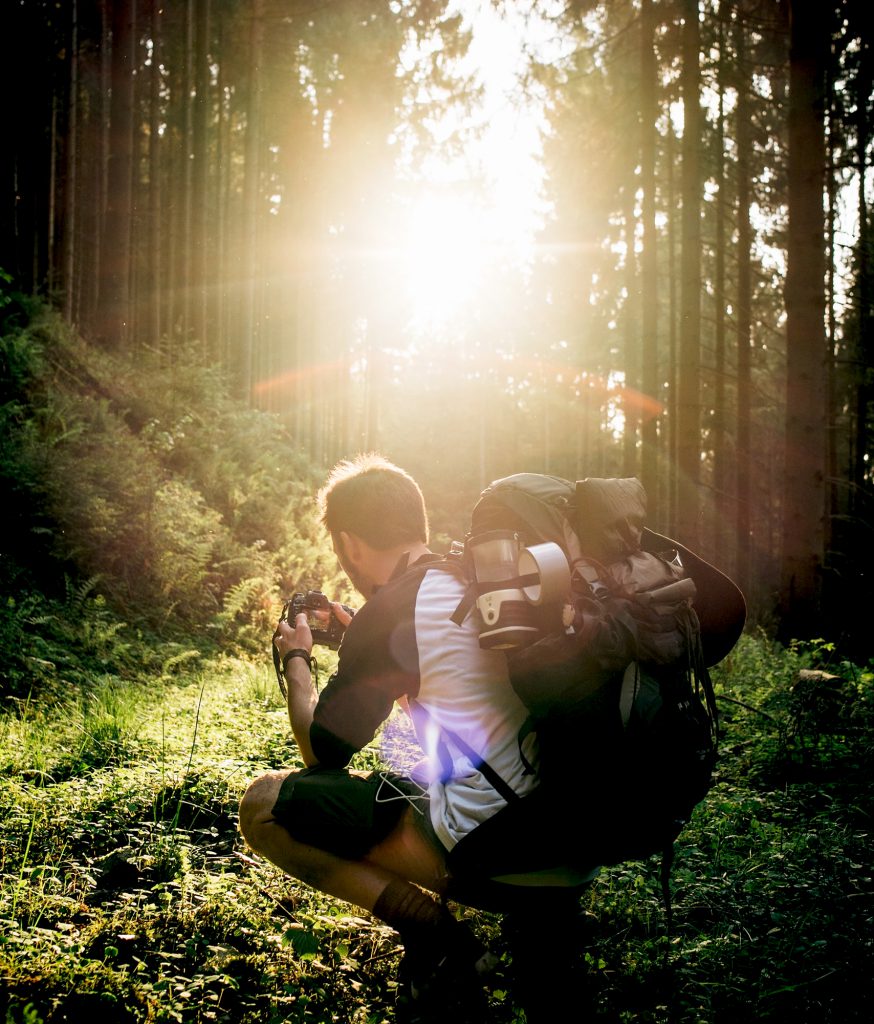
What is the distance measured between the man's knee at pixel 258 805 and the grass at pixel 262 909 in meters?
0.30

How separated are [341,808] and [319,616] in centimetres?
94

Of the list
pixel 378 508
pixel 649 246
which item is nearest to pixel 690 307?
pixel 649 246

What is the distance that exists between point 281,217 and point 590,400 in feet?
53.2

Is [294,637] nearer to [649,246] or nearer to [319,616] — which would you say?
[319,616]

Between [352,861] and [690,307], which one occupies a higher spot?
[690,307]

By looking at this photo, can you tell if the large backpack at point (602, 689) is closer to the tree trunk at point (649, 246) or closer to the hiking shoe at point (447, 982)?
the hiking shoe at point (447, 982)

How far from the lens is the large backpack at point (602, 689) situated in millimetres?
2250

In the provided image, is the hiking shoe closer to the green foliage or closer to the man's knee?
the man's knee

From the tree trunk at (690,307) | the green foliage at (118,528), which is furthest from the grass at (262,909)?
the tree trunk at (690,307)

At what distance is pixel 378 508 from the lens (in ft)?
9.97

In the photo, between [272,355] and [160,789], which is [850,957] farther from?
[272,355]

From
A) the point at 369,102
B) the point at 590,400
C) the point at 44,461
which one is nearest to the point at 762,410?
the point at 590,400

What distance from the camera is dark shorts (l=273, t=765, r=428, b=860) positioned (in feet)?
Result: 8.91

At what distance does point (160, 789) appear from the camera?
12.3 feet
